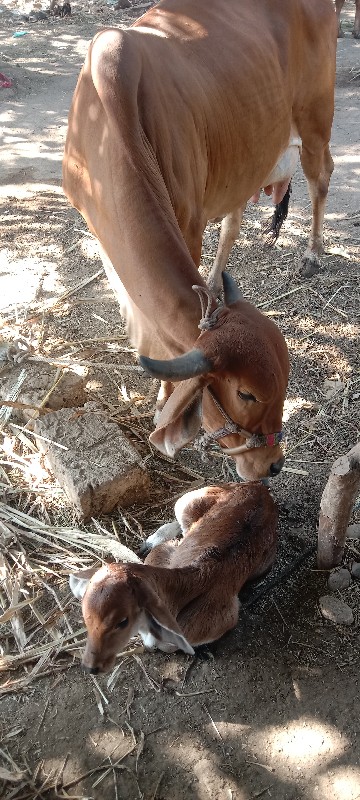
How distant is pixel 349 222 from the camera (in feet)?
21.3

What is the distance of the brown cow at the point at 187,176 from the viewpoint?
292cm

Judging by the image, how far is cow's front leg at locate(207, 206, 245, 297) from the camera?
546cm

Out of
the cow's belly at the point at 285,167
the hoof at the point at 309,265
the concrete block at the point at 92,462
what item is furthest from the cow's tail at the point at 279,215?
the concrete block at the point at 92,462

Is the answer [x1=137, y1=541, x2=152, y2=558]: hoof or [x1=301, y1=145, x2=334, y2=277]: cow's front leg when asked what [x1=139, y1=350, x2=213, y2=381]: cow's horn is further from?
[x1=301, y1=145, x2=334, y2=277]: cow's front leg

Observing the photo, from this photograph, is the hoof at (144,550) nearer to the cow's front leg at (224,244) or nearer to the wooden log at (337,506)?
the wooden log at (337,506)

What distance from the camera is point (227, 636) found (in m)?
3.07

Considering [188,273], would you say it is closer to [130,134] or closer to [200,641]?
[130,134]

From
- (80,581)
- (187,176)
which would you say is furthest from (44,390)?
(80,581)

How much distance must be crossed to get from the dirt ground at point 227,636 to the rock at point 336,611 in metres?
0.03

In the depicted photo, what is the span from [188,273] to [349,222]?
382 centimetres

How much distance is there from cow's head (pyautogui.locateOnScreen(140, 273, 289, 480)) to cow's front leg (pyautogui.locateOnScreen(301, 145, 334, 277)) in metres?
2.90

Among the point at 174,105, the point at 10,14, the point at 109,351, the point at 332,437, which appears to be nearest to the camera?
the point at 174,105

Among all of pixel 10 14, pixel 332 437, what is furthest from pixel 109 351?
pixel 10 14

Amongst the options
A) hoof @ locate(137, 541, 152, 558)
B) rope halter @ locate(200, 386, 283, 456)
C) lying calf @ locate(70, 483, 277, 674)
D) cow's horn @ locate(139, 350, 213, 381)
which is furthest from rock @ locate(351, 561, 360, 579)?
cow's horn @ locate(139, 350, 213, 381)
